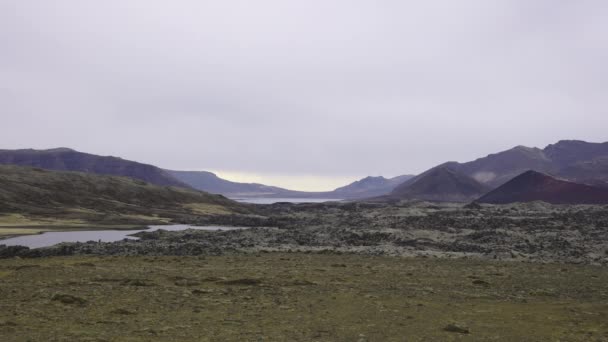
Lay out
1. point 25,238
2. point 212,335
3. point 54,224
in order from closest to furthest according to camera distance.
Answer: point 212,335 < point 25,238 < point 54,224

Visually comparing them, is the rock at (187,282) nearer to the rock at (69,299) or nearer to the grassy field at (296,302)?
the grassy field at (296,302)

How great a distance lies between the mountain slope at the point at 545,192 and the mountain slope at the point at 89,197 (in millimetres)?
82134

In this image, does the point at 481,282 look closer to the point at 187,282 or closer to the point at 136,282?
the point at 187,282

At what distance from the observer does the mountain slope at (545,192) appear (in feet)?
414

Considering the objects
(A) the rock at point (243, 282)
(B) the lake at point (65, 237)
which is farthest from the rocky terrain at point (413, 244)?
(A) the rock at point (243, 282)

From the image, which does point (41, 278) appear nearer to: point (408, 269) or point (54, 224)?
point (408, 269)

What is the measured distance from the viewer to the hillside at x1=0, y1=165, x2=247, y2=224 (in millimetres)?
71562

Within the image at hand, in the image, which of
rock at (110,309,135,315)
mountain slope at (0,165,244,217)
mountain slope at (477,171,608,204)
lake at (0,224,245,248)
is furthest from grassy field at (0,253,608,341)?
mountain slope at (477,171,608,204)

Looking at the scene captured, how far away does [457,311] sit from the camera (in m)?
14.3

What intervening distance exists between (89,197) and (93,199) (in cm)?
230

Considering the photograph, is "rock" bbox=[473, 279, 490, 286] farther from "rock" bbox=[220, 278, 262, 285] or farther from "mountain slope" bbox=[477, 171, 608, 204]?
"mountain slope" bbox=[477, 171, 608, 204]

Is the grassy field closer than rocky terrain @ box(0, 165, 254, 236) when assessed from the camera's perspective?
Yes

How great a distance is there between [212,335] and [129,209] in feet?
257

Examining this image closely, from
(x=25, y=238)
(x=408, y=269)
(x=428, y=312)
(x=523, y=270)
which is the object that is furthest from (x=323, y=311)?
(x=25, y=238)
